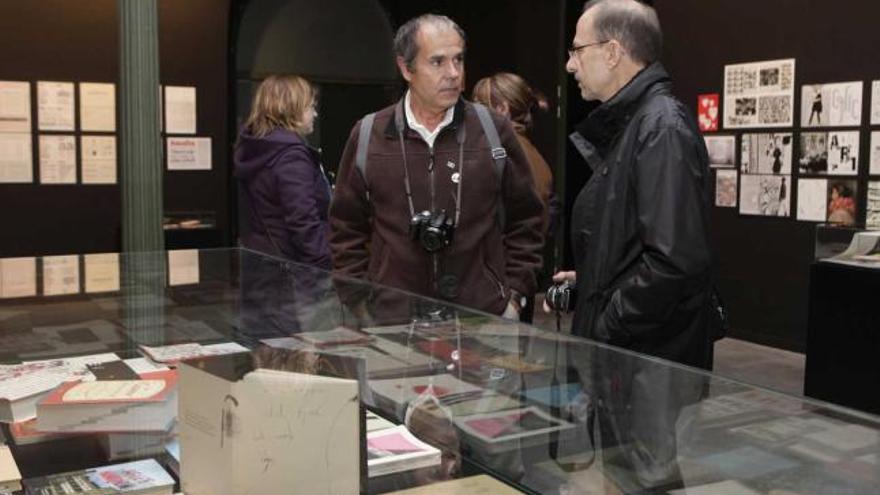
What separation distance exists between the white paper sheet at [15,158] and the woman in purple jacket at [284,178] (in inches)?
135

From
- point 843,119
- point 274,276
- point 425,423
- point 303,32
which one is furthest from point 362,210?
point 303,32

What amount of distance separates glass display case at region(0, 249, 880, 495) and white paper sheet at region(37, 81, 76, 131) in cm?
453

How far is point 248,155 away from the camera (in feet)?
12.6

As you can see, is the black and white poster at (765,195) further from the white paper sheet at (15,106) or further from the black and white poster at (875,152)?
the white paper sheet at (15,106)

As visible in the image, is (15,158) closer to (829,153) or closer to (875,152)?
(829,153)

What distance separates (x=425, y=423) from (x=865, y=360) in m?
3.22

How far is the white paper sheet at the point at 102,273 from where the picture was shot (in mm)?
2838

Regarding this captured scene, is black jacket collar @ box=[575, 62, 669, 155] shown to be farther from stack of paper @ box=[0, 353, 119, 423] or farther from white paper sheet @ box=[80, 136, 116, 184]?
white paper sheet @ box=[80, 136, 116, 184]

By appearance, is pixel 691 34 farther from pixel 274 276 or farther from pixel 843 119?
pixel 274 276

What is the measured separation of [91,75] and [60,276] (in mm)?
4366

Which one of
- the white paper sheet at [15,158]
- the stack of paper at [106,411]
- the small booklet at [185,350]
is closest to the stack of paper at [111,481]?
the stack of paper at [106,411]

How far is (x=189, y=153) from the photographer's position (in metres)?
7.32

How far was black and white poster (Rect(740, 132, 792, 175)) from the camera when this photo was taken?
20.9ft

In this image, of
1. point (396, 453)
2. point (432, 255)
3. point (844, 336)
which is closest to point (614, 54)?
point (432, 255)
